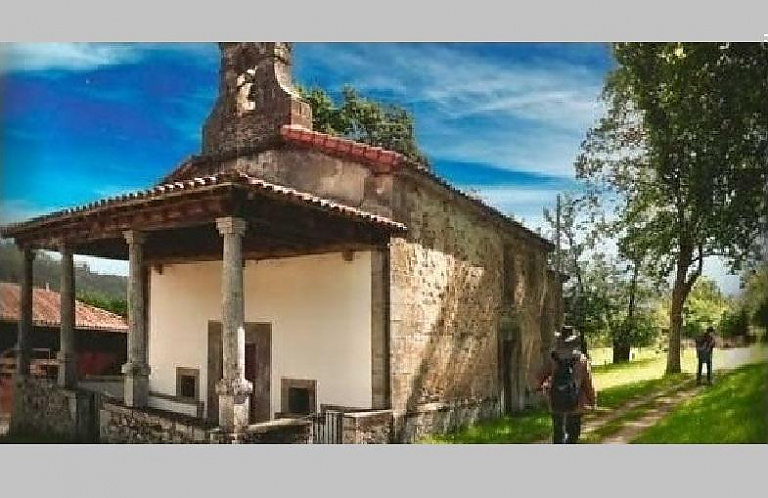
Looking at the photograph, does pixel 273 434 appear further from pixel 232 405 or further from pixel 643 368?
pixel 643 368

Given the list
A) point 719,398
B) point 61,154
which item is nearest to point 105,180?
point 61,154

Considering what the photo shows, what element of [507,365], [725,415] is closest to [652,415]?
[725,415]

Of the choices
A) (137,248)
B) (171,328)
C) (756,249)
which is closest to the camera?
(756,249)

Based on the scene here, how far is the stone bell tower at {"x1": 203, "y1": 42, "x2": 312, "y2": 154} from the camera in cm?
738

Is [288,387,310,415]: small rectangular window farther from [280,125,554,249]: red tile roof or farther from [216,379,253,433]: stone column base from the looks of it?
[280,125,554,249]: red tile roof

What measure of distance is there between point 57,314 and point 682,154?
651cm

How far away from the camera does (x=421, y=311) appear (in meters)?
7.43

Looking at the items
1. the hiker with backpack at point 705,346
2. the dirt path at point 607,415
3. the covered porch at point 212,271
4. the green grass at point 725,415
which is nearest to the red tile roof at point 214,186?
the covered porch at point 212,271

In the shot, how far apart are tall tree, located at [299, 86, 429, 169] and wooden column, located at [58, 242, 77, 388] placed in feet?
10.3

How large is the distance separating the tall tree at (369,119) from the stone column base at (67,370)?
3681 mm

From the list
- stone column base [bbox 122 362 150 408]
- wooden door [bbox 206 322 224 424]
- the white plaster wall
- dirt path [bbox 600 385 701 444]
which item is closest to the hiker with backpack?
dirt path [bbox 600 385 701 444]

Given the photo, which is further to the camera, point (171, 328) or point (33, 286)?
point (171, 328)

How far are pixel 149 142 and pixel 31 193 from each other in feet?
3.54

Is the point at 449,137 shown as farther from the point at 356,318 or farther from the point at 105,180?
the point at 105,180
